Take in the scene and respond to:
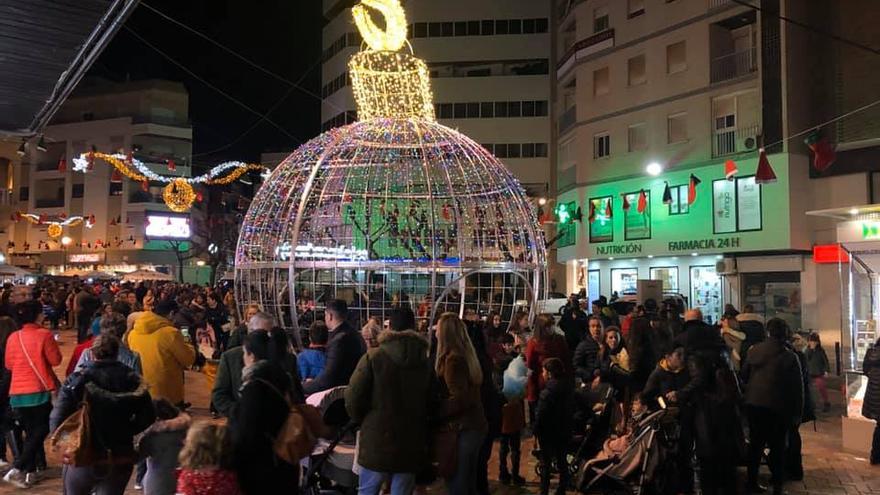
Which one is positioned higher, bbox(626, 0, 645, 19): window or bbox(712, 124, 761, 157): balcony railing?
bbox(626, 0, 645, 19): window

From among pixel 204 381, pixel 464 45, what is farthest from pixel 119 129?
pixel 204 381

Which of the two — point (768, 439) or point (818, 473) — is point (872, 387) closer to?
point (818, 473)

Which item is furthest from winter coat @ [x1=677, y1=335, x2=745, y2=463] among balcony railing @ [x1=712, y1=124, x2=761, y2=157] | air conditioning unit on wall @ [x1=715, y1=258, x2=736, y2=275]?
air conditioning unit on wall @ [x1=715, y1=258, x2=736, y2=275]

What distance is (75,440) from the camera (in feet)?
14.8

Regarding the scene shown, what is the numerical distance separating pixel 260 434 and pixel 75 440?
1.51 meters

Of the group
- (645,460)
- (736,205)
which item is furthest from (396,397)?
(736,205)

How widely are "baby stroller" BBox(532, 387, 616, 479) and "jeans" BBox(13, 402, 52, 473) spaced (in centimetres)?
472

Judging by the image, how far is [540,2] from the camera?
1492 inches

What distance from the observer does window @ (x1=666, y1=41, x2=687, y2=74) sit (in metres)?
25.3

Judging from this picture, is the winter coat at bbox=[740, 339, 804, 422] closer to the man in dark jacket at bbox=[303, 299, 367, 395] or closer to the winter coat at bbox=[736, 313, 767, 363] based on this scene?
the winter coat at bbox=[736, 313, 767, 363]

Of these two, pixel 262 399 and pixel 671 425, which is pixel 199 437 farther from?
pixel 671 425

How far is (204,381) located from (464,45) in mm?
29143

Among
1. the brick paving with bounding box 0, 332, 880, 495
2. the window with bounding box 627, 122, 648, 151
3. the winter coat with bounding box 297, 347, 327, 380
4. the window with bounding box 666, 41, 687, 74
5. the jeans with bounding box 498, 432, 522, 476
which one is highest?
the window with bounding box 666, 41, 687, 74

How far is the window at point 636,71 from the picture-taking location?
26.9 metres
